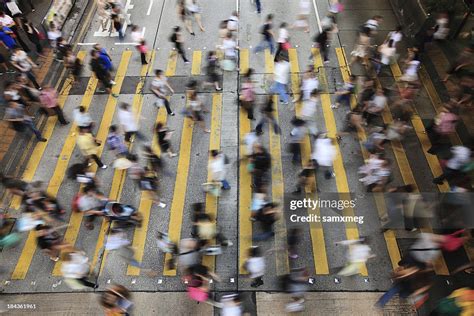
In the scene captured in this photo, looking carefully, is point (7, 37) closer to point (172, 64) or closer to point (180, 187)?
point (172, 64)

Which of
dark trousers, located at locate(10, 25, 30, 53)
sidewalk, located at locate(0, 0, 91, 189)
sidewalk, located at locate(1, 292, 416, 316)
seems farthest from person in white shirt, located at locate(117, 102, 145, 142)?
dark trousers, located at locate(10, 25, 30, 53)

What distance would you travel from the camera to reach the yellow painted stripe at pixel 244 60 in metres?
13.7

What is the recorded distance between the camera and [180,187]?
404 inches

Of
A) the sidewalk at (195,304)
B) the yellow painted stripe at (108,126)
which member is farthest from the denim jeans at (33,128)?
the sidewalk at (195,304)

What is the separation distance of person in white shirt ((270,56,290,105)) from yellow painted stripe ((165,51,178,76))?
3.84 meters

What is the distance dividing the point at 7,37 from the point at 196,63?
264 inches

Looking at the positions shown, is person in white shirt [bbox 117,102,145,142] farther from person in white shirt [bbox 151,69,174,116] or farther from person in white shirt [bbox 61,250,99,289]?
person in white shirt [bbox 61,250,99,289]

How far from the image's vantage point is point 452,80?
12320 millimetres

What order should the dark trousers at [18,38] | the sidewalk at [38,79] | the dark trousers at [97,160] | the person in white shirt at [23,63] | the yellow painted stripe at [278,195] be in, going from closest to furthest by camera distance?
1. the yellow painted stripe at [278,195]
2. the dark trousers at [97,160]
3. the sidewalk at [38,79]
4. the person in white shirt at [23,63]
5. the dark trousers at [18,38]

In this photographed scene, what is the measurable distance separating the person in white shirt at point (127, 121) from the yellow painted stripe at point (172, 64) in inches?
143

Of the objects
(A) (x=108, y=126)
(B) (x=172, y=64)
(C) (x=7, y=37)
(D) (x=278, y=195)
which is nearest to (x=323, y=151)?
(D) (x=278, y=195)

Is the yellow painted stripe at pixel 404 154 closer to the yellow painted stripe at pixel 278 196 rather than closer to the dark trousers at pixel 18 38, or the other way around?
the yellow painted stripe at pixel 278 196

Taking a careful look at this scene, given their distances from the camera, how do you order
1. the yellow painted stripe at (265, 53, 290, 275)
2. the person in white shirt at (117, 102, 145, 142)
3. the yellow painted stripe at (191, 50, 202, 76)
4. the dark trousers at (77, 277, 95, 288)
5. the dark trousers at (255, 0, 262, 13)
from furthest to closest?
the dark trousers at (255, 0, 262, 13) < the yellow painted stripe at (191, 50, 202, 76) < the person in white shirt at (117, 102, 145, 142) < the yellow painted stripe at (265, 53, 290, 275) < the dark trousers at (77, 277, 95, 288)

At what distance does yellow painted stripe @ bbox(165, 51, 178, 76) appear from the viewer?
13.8 m
